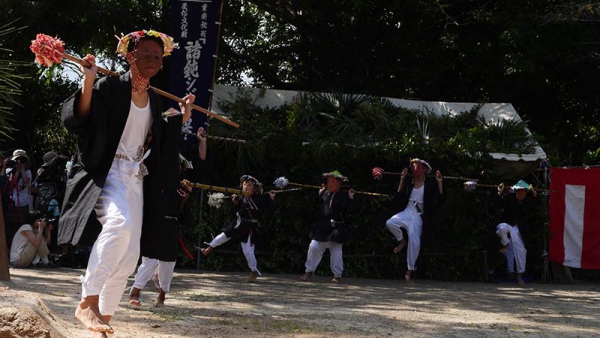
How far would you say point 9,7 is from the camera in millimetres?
13633

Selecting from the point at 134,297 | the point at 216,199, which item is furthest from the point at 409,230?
the point at 134,297

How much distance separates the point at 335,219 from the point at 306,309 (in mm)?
4121

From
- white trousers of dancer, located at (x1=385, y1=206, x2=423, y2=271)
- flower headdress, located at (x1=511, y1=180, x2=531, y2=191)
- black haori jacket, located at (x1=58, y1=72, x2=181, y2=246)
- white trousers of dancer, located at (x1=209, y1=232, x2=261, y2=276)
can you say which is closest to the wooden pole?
white trousers of dancer, located at (x1=209, y1=232, x2=261, y2=276)

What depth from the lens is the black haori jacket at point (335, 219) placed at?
1304 cm

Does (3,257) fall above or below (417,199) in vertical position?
below

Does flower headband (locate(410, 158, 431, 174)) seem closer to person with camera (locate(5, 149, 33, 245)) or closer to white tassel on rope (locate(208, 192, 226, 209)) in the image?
white tassel on rope (locate(208, 192, 226, 209))

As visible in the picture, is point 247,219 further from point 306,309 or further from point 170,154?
point 170,154

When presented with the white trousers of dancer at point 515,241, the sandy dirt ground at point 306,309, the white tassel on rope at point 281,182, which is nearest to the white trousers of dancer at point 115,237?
the sandy dirt ground at point 306,309

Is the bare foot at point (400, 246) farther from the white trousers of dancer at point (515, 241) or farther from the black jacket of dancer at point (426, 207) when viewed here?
the white trousers of dancer at point (515, 241)

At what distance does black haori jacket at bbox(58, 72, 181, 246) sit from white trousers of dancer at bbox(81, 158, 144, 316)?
7 centimetres

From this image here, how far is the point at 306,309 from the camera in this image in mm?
9039

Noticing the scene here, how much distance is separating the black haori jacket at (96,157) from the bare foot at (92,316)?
37 centimetres

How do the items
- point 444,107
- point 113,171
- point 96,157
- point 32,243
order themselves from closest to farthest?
1. point 96,157
2. point 113,171
3. point 32,243
4. point 444,107

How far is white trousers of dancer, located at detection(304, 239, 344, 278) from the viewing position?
43.1 feet
